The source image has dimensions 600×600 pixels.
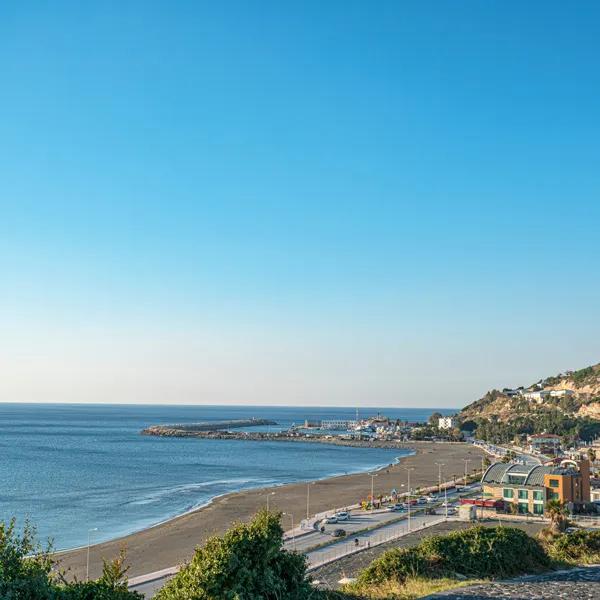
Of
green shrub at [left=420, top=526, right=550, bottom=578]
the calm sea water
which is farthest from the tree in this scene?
the calm sea water

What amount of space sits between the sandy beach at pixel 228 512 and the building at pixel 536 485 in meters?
16.6

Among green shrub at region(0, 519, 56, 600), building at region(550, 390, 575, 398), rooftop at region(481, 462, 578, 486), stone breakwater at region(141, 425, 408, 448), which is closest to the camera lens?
green shrub at region(0, 519, 56, 600)

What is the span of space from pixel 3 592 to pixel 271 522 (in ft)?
15.4

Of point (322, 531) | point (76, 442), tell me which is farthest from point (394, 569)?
point (76, 442)

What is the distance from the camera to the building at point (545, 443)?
397 feet

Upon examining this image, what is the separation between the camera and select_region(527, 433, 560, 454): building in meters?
121

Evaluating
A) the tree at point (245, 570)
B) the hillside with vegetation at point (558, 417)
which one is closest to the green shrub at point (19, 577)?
the tree at point (245, 570)

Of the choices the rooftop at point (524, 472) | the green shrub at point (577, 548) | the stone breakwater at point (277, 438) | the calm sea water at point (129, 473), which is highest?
the green shrub at point (577, 548)

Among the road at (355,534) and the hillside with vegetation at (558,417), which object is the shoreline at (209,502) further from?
the hillside with vegetation at (558,417)

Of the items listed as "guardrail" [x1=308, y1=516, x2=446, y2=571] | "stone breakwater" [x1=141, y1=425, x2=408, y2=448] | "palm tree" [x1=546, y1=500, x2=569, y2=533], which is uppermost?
"palm tree" [x1=546, y1=500, x2=569, y2=533]

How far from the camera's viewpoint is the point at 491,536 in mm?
24016

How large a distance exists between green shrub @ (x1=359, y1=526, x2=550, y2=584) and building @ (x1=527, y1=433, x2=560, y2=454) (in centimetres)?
10348

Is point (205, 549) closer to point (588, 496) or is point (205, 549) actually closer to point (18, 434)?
point (588, 496)

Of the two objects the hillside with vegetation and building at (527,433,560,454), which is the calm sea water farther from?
the hillside with vegetation
